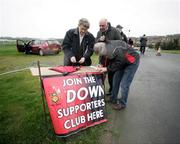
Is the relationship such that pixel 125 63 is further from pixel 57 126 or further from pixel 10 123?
pixel 10 123

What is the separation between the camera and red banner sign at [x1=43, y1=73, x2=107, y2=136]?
111 inches

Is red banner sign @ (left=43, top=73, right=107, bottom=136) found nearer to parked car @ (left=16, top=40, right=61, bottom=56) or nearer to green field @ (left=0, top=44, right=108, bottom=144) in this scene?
green field @ (left=0, top=44, right=108, bottom=144)

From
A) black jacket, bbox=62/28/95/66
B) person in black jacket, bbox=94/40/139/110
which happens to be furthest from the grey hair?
person in black jacket, bbox=94/40/139/110

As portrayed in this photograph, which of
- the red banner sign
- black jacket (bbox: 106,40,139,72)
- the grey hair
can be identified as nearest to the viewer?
the red banner sign

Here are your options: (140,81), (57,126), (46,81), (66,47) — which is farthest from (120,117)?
(140,81)

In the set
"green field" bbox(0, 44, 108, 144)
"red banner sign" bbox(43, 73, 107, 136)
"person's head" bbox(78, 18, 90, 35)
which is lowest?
"green field" bbox(0, 44, 108, 144)

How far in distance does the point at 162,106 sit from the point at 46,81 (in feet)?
9.49

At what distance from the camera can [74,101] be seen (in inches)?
120

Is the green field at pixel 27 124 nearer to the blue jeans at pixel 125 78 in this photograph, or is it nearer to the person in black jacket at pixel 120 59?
the blue jeans at pixel 125 78

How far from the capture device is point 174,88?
18.7 ft

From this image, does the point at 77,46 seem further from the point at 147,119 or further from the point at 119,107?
the point at 147,119

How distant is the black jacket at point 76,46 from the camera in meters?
4.14

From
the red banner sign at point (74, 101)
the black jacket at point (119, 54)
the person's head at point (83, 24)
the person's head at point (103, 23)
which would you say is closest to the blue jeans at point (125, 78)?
the black jacket at point (119, 54)

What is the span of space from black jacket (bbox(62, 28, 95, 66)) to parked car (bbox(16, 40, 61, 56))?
42.4 ft
